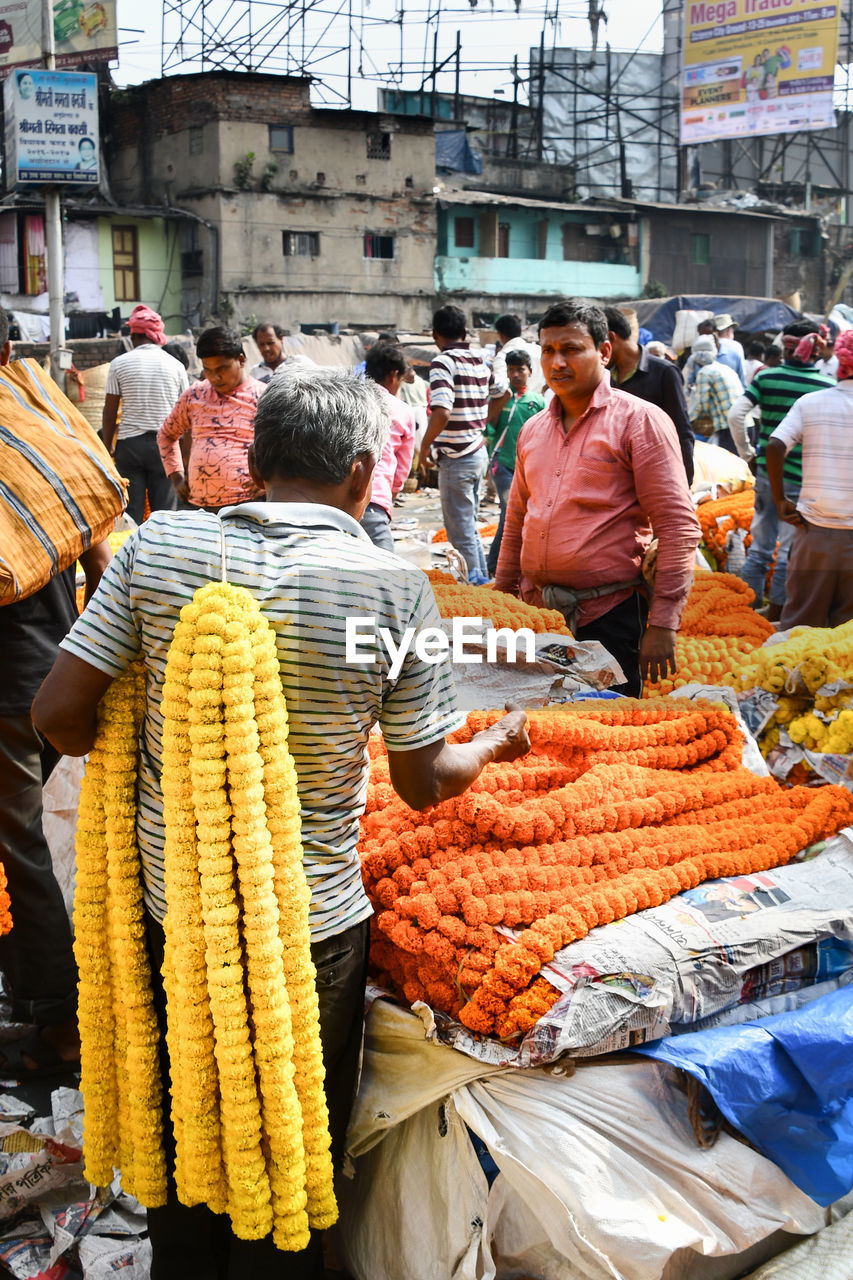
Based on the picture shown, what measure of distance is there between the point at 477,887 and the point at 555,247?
32.3m

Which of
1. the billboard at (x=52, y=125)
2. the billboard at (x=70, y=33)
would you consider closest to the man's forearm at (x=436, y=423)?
the billboard at (x=52, y=125)

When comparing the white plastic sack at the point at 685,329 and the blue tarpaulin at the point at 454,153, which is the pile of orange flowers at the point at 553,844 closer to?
the white plastic sack at the point at 685,329

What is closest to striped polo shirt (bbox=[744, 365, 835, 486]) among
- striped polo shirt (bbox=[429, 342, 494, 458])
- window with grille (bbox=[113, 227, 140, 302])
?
striped polo shirt (bbox=[429, 342, 494, 458])

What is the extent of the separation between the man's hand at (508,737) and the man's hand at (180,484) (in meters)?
4.23

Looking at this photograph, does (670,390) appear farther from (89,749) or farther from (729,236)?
(729,236)

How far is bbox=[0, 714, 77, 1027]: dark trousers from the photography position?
2.69 m

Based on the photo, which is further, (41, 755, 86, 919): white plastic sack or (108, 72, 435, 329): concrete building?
(108, 72, 435, 329): concrete building

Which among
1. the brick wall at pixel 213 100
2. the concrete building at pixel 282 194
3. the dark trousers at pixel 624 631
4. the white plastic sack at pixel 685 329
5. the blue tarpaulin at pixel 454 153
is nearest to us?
the dark trousers at pixel 624 631

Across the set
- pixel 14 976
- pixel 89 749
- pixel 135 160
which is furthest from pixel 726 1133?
pixel 135 160

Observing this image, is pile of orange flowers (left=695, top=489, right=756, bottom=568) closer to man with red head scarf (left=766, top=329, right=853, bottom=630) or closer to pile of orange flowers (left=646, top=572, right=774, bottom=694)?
man with red head scarf (left=766, top=329, right=853, bottom=630)

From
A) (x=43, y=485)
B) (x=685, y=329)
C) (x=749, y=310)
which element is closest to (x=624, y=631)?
(x=43, y=485)

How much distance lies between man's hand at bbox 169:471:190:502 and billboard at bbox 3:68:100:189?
988 centimetres

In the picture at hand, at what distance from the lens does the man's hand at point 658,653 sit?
337cm

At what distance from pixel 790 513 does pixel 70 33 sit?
86.7ft
